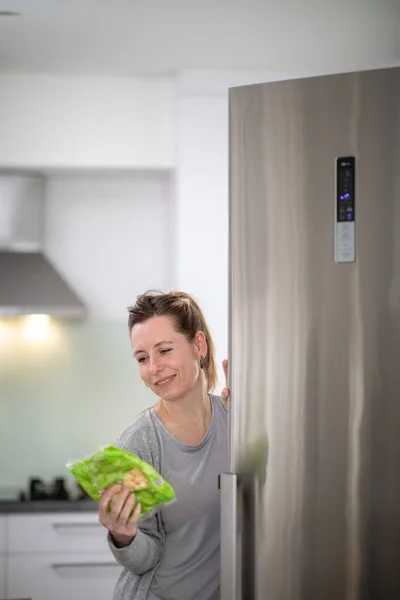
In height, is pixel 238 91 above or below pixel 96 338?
above

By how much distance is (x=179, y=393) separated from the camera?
1.91 meters

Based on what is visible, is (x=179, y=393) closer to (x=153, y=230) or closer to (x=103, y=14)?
(x=103, y=14)

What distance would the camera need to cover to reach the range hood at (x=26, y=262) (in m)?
3.73

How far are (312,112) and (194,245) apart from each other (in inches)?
83.5

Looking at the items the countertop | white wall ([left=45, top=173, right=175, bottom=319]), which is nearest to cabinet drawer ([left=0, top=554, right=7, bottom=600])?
the countertop

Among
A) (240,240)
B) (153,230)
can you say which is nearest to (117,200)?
(153,230)

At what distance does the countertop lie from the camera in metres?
3.42

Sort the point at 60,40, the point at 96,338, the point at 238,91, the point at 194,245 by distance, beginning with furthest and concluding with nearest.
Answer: the point at 96,338
the point at 194,245
the point at 60,40
the point at 238,91

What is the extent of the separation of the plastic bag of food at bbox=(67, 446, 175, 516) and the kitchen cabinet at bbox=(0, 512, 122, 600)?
195 cm

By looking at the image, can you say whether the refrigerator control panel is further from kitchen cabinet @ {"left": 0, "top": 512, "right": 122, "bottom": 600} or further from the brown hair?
kitchen cabinet @ {"left": 0, "top": 512, "right": 122, "bottom": 600}

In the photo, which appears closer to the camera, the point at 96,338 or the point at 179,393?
the point at 179,393

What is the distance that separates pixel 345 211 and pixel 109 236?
2.67 meters

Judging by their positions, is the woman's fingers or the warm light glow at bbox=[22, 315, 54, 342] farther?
the warm light glow at bbox=[22, 315, 54, 342]

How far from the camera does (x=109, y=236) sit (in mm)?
4062
